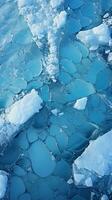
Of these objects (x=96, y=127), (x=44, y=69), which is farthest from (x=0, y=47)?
(x=96, y=127)

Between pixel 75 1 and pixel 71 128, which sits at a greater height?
pixel 75 1

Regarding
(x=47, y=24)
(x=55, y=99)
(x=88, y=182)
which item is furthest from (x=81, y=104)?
(x=47, y=24)

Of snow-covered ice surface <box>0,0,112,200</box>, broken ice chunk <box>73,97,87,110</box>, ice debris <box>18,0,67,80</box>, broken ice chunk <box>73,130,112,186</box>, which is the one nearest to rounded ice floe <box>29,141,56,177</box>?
snow-covered ice surface <box>0,0,112,200</box>

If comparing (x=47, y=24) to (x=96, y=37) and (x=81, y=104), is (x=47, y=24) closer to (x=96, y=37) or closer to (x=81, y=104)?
(x=96, y=37)

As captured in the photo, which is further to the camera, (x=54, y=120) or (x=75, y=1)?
(x=75, y=1)

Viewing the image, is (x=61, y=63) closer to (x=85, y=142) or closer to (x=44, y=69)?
(x=44, y=69)

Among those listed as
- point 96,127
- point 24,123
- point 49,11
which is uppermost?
point 49,11

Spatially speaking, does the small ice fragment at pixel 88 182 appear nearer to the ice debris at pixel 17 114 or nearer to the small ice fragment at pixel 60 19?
the ice debris at pixel 17 114

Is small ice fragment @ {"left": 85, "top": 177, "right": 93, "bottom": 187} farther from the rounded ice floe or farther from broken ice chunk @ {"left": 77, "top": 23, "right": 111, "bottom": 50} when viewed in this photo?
broken ice chunk @ {"left": 77, "top": 23, "right": 111, "bottom": 50}
